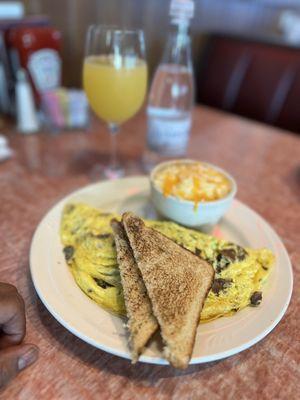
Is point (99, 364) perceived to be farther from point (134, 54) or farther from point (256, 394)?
point (134, 54)

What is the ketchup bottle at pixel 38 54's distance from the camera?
4.06ft

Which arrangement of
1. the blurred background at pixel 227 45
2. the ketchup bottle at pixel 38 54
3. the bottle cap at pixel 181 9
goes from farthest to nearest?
1. the blurred background at pixel 227 45
2. the ketchup bottle at pixel 38 54
3. the bottle cap at pixel 181 9

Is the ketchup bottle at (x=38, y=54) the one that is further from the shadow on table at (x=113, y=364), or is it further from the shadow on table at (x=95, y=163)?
the shadow on table at (x=113, y=364)

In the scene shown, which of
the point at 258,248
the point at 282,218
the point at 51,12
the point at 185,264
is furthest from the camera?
the point at 51,12

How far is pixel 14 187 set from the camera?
36.0 inches

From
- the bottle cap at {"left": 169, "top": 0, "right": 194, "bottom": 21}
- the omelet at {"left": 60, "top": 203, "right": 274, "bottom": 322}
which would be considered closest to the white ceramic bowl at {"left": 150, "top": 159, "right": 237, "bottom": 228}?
the omelet at {"left": 60, "top": 203, "right": 274, "bottom": 322}

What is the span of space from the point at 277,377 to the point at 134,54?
0.81 metres

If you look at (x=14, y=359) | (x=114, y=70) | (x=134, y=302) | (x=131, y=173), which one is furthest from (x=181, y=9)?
(x=14, y=359)

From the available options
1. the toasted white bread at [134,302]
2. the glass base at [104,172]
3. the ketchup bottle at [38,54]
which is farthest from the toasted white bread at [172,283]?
the ketchup bottle at [38,54]

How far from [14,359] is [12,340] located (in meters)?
0.04

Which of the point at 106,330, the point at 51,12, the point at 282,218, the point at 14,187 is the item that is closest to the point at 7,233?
the point at 14,187

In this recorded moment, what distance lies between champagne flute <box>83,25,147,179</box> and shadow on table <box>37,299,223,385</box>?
0.64 m

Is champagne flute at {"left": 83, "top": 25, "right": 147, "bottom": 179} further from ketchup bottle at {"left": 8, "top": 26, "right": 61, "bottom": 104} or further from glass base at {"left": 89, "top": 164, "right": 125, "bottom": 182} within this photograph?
ketchup bottle at {"left": 8, "top": 26, "right": 61, "bottom": 104}

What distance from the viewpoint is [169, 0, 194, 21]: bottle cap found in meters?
0.86
